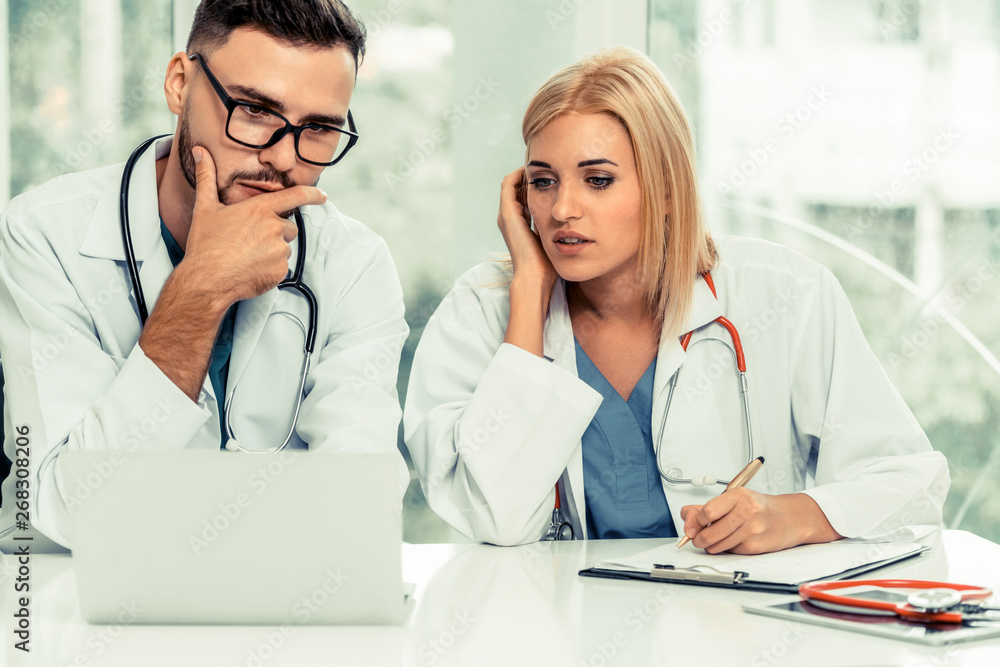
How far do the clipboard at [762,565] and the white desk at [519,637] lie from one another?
0.07 ft

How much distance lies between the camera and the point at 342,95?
4.99 feet

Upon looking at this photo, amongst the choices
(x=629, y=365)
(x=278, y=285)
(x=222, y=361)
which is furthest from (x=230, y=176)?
(x=629, y=365)

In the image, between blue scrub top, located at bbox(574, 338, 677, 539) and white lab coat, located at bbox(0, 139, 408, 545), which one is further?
blue scrub top, located at bbox(574, 338, 677, 539)

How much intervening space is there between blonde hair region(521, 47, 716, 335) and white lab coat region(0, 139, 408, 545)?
18.1 inches

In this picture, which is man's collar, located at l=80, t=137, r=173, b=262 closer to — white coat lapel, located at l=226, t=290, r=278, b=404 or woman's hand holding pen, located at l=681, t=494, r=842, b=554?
white coat lapel, located at l=226, t=290, r=278, b=404

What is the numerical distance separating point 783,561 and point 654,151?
0.80m

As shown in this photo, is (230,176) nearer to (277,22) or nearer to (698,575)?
(277,22)

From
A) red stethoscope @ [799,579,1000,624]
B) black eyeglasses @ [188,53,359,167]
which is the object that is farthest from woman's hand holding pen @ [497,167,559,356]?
red stethoscope @ [799,579,1000,624]

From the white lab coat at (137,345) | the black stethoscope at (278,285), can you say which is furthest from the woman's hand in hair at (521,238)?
the black stethoscope at (278,285)

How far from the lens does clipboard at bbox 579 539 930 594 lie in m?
1.06

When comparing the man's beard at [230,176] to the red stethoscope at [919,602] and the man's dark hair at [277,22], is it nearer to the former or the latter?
the man's dark hair at [277,22]

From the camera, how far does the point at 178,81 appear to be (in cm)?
157

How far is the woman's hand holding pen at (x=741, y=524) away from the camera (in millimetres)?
1216

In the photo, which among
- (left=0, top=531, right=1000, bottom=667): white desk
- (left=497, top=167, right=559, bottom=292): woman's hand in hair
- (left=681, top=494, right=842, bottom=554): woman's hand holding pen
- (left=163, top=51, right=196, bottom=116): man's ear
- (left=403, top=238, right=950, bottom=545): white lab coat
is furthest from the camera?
(left=497, top=167, right=559, bottom=292): woman's hand in hair
